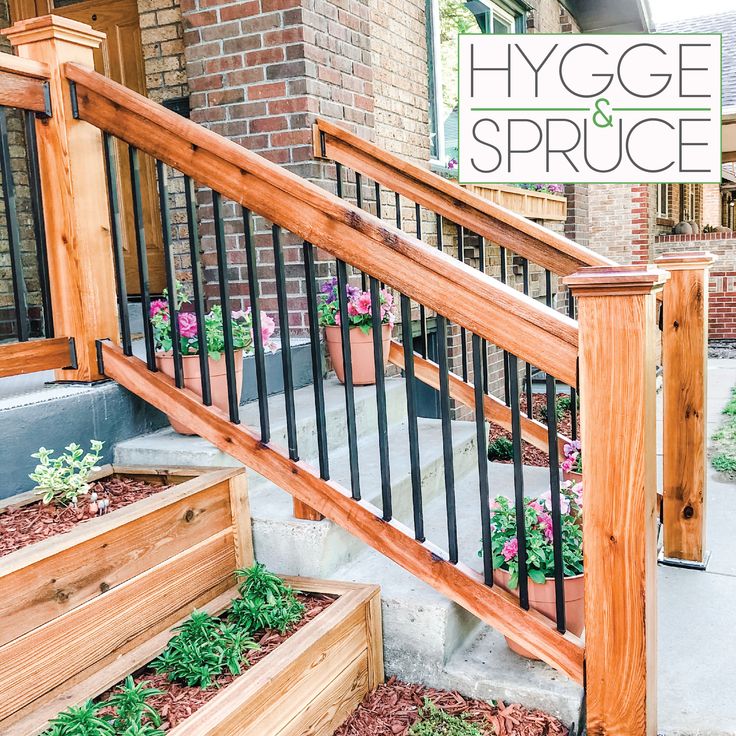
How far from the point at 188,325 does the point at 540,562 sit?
1302mm

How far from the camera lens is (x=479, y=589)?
6.24 ft

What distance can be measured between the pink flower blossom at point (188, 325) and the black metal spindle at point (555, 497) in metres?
1.22

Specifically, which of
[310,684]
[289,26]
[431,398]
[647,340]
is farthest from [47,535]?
[431,398]

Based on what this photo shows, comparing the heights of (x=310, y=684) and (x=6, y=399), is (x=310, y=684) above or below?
below

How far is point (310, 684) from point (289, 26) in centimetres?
271

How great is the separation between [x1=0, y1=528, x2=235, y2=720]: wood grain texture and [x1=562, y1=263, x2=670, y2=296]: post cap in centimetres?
122

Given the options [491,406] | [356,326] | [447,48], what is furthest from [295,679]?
[447,48]

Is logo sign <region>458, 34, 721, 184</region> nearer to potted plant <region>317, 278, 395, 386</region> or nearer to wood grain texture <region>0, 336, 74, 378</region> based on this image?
potted plant <region>317, 278, 395, 386</region>

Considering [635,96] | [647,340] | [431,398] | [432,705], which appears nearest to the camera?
[647,340]

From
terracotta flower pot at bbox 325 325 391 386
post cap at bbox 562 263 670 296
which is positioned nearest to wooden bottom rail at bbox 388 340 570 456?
terracotta flower pot at bbox 325 325 391 386

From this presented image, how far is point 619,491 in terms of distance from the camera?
159 cm

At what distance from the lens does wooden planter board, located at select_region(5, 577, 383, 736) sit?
1559 mm

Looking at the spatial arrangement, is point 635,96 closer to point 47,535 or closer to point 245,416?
point 245,416

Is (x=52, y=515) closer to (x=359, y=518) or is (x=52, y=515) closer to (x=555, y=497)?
(x=359, y=518)
